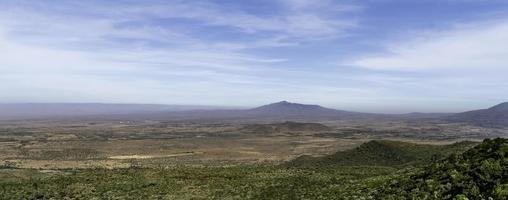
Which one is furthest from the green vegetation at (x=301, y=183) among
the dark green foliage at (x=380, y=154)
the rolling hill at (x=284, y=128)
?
the rolling hill at (x=284, y=128)

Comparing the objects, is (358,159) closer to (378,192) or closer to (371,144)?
(371,144)

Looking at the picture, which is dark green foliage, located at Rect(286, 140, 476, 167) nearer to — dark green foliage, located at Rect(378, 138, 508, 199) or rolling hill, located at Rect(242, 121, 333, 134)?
dark green foliage, located at Rect(378, 138, 508, 199)

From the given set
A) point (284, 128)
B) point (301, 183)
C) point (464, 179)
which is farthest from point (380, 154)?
point (284, 128)

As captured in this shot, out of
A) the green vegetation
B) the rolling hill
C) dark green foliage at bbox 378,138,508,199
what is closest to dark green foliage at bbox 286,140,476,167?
the green vegetation

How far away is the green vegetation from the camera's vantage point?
19.7m

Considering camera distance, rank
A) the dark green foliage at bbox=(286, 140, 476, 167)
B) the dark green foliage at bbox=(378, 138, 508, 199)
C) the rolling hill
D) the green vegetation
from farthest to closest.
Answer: the rolling hill → the dark green foliage at bbox=(286, 140, 476, 167) → the green vegetation → the dark green foliage at bbox=(378, 138, 508, 199)

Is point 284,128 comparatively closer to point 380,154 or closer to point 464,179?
point 380,154

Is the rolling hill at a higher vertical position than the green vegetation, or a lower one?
lower

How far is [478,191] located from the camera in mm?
18266

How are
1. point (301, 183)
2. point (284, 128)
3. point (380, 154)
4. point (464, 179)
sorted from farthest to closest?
point (284, 128) < point (380, 154) < point (301, 183) < point (464, 179)

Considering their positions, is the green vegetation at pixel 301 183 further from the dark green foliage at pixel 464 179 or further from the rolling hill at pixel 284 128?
the rolling hill at pixel 284 128

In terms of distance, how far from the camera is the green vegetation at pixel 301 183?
19656 millimetres

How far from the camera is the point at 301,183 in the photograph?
113ft

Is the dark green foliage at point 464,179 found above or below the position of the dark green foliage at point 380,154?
above
